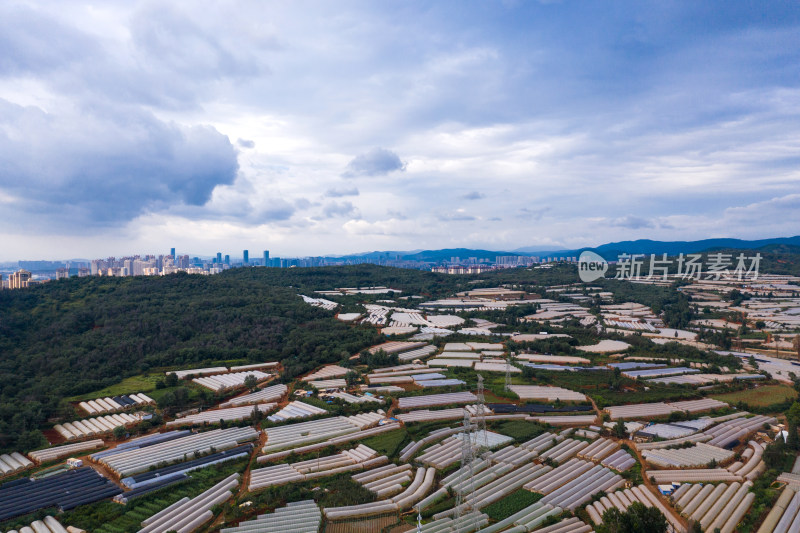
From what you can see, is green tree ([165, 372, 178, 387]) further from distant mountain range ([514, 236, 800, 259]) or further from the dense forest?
distant mountain range ([514, 236, 800, 259])

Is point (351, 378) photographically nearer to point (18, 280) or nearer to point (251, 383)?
point (251, 383)

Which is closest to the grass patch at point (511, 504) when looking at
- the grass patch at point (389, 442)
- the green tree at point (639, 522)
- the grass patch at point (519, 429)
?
the green tree at point (639, 522)

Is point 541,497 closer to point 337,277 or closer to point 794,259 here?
point 337,277

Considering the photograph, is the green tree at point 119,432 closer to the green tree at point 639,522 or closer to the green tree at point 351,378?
the green tree at point 351,378

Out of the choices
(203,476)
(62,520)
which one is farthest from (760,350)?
(62,520)

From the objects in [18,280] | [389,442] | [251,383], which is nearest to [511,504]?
[389,442]
